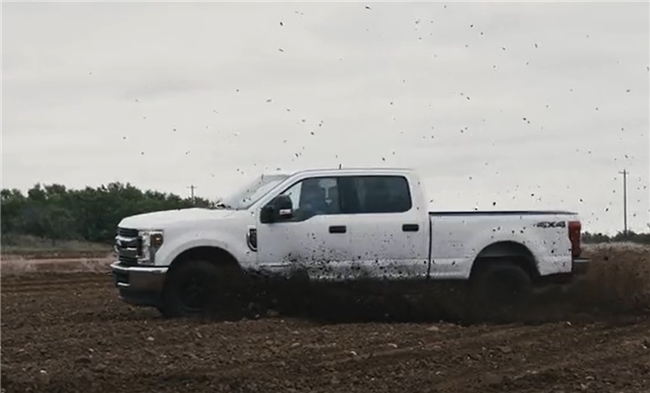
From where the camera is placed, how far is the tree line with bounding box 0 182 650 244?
33719mm

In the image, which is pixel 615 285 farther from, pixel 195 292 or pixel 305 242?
pixel 195 292

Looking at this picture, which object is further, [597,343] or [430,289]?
[430,289]

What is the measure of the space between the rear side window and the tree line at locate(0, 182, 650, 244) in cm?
1653

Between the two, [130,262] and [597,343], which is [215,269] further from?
[597,343]

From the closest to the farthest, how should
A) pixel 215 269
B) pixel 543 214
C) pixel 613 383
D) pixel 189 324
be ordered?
pixel 613 383 → pixel 189 324 → pixel 215 269 → pixel 543 214

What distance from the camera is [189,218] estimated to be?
13297 mm

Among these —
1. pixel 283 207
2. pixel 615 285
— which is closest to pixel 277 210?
pixel 283 207

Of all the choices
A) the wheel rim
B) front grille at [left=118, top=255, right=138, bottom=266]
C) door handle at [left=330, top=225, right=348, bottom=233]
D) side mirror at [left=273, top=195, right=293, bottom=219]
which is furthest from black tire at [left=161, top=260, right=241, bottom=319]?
door handle at [left=330, top=225, right=348, bottom=233]

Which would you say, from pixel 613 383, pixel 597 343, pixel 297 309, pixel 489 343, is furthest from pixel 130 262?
pixel 613 383

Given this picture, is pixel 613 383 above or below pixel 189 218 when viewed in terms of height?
below

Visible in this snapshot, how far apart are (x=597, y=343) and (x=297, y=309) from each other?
3.51 metres

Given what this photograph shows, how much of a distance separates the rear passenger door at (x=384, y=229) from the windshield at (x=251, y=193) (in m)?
0.85

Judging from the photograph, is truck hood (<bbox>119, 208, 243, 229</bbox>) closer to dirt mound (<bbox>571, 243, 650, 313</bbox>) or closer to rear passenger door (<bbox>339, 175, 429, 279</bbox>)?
rear passenger door (<bbox>339, 175, 429, 279</bbox>)

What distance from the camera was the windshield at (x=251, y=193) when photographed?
13.7 meters
